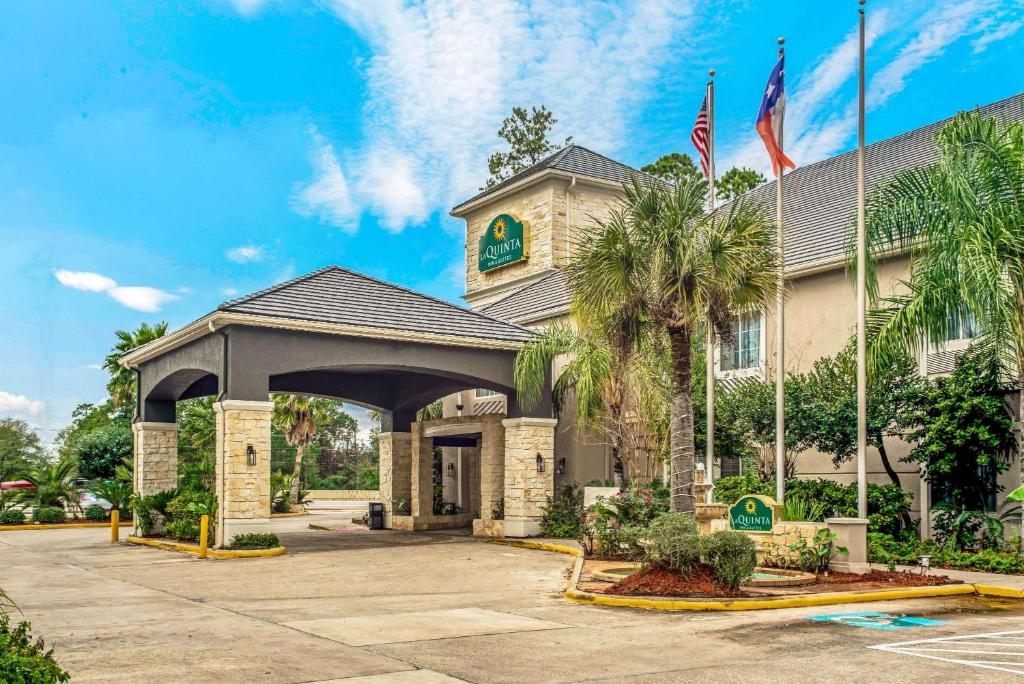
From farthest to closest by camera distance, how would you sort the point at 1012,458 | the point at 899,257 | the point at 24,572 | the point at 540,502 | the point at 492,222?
the point at 492,222, the point at 540,502, the point at 899,257, the point at 24,572, the point at 1012,458

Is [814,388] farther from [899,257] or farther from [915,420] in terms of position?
[899,257]

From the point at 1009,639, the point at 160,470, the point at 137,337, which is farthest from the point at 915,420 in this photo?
the point at 137,337

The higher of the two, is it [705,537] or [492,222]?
[492,222]

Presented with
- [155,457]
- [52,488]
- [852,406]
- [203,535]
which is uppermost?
[852,406]

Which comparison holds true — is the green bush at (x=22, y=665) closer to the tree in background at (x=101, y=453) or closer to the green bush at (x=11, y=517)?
the green bush at (x=11, y=517)

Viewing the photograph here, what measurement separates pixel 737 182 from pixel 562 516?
2649cm

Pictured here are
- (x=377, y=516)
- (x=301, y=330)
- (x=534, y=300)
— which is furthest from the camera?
(x=534, y=300)

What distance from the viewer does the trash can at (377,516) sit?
3216cm

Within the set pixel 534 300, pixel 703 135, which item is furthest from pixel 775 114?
pixel 534 300

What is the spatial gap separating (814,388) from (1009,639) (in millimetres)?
10508

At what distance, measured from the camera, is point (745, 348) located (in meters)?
24.9

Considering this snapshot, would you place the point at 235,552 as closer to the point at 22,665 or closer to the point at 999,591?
the point at 999,591

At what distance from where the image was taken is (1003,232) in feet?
55.0

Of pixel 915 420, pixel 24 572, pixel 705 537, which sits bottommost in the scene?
pixel 24 572
